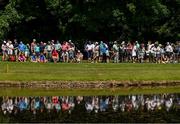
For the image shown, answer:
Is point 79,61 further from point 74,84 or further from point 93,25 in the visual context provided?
point 74,84

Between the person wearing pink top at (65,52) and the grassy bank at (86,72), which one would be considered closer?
the grassy bank at (86,72)

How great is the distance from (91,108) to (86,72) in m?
14.6

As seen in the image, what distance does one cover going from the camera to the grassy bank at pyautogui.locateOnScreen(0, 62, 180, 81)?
41.1 metres

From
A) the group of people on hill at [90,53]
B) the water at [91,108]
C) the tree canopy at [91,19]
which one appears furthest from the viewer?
the tree canopy at [91,19]

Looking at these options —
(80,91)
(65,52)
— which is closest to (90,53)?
(65,52)

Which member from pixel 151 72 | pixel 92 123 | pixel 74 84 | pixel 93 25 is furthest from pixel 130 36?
pixel 92 123

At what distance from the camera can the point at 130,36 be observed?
63562mm

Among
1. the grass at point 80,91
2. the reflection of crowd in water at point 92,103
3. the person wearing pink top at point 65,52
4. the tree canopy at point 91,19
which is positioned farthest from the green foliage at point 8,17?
the reflection of crowd in water at point 92,103

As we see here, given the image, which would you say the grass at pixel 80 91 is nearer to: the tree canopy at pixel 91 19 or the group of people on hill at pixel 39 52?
the group of people on hill at pixel 39 52

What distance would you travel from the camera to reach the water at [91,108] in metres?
25.7

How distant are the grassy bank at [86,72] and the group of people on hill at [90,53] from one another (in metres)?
4.06

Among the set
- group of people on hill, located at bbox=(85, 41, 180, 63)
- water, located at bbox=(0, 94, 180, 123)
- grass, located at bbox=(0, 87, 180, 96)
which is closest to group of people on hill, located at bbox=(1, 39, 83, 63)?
group of people on hill, located at bbox=(85, 41, 180, 63)

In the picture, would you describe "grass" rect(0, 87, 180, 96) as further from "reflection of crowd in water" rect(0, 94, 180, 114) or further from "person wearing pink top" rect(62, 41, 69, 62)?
"person wearing pink top" rect(62, 41, 69, 62)

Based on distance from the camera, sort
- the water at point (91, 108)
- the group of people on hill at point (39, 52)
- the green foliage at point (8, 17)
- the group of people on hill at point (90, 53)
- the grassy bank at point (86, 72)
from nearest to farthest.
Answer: the water at point (91, 108), the grassy bank at point (86, 72), the group of people on hill at point (39, 52), the group of people on hill at point (90, 53), the green foliage at point (8, 17)
